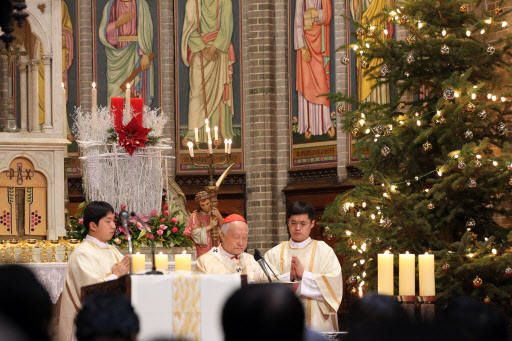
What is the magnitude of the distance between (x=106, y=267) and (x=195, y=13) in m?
9.98

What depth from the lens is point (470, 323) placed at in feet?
5.86

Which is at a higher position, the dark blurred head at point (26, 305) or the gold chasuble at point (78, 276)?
the dark blurred head at point (26, 305)

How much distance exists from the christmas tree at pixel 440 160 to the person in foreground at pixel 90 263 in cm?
305

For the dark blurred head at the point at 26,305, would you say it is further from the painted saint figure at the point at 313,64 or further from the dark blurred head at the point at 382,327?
the painted saint figure at the point at 313,64

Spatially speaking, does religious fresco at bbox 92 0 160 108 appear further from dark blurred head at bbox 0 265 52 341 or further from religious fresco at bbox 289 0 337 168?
dark blurred head at bbox 0 265 52 341

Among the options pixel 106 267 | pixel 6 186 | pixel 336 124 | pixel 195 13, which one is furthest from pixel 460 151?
pixel 195 13

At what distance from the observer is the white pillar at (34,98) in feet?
28.9

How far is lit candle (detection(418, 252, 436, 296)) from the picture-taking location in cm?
563

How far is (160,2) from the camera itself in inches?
600

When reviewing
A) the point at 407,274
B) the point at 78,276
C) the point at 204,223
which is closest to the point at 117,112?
the point at 204,223

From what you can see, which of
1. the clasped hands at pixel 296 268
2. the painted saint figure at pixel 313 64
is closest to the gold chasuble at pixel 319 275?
the clasped hands at pixel 296 268

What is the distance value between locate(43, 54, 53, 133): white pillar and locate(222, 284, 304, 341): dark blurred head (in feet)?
23.1

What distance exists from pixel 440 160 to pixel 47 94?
12.9 ft

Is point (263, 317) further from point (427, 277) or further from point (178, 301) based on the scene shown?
point (427, 277)
